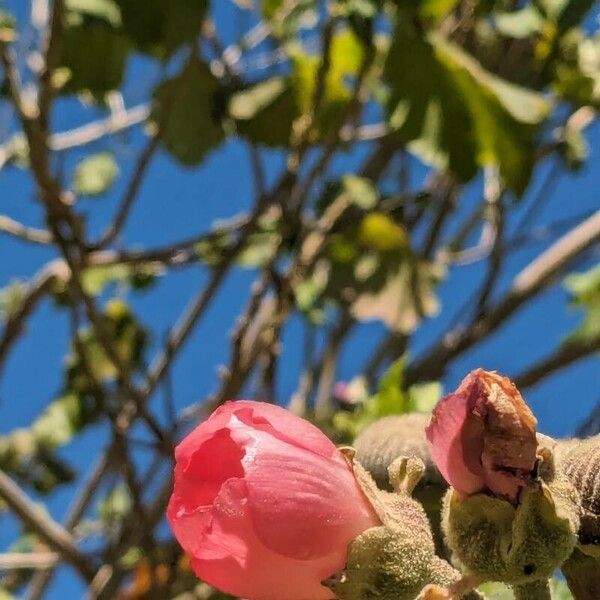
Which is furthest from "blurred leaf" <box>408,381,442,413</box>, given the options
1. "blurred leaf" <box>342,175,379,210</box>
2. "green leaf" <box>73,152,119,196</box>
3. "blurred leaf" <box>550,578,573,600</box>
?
"green leaf" <box>73,152,119,196</box>

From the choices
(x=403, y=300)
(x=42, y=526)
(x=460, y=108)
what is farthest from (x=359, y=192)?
(x=42, y=526)

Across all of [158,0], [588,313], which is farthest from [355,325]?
[158,0]

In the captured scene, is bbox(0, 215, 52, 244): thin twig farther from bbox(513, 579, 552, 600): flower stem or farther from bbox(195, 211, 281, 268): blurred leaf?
bbox(513, 579, 552, 600): flower stem

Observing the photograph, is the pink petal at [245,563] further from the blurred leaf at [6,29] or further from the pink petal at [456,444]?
the blurred leaf at [6,29]

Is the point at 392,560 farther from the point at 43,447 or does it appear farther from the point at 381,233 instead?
the point at 43,447

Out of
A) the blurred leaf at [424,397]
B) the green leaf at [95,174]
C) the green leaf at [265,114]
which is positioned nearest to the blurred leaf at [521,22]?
the green leaf at [265,114]

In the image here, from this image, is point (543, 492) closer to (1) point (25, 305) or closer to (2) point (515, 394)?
(2) point (515, 394)
